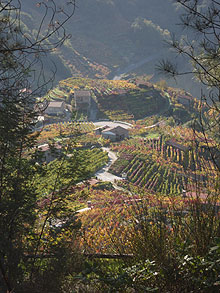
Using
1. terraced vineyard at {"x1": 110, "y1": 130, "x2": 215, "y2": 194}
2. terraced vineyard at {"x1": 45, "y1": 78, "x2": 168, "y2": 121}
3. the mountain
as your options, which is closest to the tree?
terraced vineyard at {"x1": 110, "y1": 130, "x2": 215, "y2": 194}

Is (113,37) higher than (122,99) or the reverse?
higher

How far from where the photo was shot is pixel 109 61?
85.5 m

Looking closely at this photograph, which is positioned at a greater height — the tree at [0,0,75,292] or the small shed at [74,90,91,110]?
the small shed at [74,90,91,110]

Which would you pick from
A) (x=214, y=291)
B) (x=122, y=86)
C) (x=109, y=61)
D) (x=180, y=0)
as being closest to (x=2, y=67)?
(x=180, y=0)

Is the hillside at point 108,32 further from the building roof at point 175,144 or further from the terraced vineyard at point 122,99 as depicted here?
the building roof at point 175,144

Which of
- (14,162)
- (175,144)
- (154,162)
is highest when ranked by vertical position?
(14,162)

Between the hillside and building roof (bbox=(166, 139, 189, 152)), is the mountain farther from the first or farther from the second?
building roof (bbox=(166, 139, 189, 152))

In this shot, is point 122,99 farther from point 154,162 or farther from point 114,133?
point 154,162

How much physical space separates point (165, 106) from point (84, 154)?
4540 centimetres

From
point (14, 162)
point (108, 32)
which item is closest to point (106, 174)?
point (14, 162)

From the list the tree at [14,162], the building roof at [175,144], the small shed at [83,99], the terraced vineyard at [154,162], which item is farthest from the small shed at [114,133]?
the tree at [14,162]

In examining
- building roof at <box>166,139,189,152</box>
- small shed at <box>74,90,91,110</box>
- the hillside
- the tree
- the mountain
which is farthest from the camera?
the hillside

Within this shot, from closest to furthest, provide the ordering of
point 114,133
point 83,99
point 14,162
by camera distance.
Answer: point 14,162, point 114,133, point 83,99

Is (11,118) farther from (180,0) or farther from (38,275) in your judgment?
(180,0)
